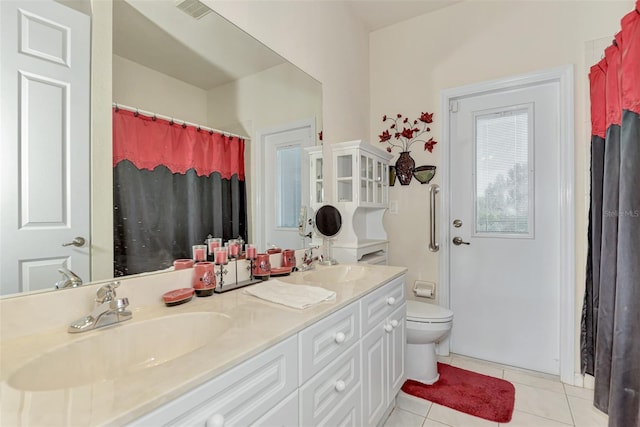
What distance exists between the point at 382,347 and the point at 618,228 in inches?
45.2

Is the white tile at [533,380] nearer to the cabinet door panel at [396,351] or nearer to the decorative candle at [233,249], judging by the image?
the cabinet door panel at [396,351]

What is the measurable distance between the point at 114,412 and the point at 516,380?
2.42 m

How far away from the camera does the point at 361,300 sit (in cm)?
→ 127

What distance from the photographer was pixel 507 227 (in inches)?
89.6

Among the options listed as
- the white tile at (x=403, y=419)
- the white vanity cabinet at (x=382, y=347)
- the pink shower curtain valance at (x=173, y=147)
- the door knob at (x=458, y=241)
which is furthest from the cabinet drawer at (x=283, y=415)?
the door knob at (x=458, y=241)

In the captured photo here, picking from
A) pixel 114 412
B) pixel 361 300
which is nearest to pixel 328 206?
pixel 361 300

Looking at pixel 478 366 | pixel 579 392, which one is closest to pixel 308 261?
pixel 478 366

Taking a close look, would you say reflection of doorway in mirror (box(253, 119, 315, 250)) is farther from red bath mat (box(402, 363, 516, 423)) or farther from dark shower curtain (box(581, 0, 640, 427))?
dark shower curtain (box(581, 0, 640, 427))

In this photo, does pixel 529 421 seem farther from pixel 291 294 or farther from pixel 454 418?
pixel 291 294

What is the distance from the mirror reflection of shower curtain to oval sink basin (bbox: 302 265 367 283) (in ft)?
1.71

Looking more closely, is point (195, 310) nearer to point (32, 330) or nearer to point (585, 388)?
point (32, 330)

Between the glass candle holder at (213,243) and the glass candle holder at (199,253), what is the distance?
2 cm

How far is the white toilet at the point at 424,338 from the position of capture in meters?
1.95

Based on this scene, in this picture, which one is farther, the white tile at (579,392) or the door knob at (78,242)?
the white tile at (579,392)
